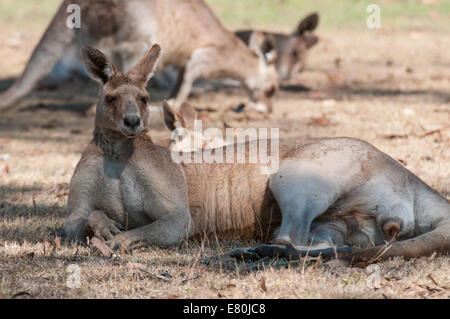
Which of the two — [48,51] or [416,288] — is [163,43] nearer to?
[48,51]

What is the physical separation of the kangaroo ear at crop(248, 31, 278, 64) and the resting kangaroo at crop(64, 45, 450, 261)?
4.67 m

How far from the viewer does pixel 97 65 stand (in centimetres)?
367

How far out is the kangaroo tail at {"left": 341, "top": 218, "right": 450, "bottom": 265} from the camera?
3.12m

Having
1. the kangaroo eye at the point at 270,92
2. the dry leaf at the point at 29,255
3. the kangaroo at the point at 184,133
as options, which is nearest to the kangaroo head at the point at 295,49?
the kangaroo eye at the point at 270,92

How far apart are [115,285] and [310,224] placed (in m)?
1.10

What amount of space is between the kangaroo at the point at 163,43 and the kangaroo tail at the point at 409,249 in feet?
15.2

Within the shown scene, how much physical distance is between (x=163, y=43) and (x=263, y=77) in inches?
52.2

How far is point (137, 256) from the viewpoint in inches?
133

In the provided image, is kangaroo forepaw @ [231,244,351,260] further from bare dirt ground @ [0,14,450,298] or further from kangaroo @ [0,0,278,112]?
kangaroo @ [0,0,278,112]

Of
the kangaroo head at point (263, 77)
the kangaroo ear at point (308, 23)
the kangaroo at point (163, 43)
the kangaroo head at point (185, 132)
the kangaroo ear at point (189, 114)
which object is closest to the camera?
the kangaroo head at point (185, 132)

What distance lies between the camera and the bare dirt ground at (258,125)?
291cm

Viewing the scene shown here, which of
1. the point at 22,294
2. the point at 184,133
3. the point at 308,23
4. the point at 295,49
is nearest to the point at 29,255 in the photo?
the point at 22,294

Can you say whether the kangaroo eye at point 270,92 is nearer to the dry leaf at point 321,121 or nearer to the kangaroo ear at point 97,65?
the dry leaf at point 321,121

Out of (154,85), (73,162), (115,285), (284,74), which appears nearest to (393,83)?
(284,74)
